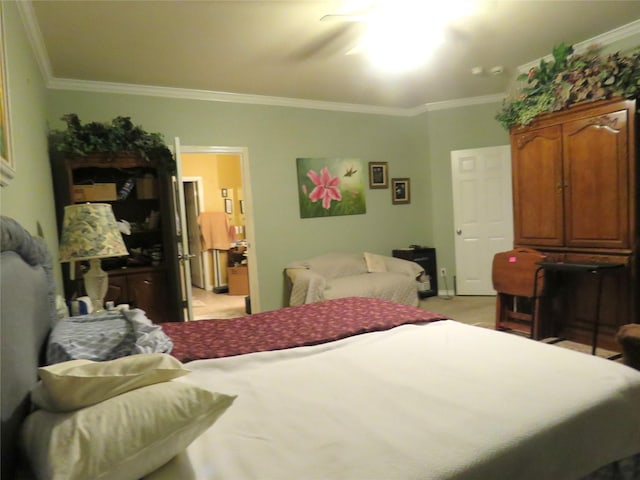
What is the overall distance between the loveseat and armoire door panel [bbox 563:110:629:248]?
5.79ft

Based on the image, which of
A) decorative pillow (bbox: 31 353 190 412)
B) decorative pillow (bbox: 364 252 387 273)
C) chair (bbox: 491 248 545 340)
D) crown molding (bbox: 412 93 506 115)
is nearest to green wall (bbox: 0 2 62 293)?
decorative pillow (bbox: 31 353 190 412)

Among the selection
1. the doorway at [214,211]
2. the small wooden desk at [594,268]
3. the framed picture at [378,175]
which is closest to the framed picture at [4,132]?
the small wooden desk at [594,268]

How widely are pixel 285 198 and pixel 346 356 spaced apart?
11.1ft

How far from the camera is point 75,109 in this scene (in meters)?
3.88

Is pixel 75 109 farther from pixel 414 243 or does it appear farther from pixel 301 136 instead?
pixel 414 243

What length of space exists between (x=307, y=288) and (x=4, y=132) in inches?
121

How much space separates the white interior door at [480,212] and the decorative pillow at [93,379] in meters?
4.90

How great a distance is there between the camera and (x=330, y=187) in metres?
5.27

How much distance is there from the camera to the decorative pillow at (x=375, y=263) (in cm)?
511

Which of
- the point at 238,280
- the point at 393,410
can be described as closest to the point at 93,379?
Answer: the point at 393,410

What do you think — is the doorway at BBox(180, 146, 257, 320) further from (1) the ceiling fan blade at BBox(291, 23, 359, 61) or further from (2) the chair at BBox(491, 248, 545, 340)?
(2) the chair at BBox(491, 248, 545, 340)

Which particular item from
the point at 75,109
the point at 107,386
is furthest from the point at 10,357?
the point at 75,109

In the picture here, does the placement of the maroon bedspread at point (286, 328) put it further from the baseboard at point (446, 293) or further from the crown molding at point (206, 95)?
the baseboard at point (446, 293)

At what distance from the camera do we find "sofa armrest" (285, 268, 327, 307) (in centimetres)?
433
